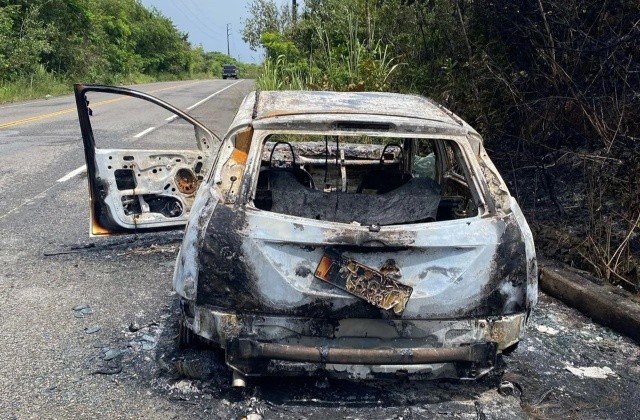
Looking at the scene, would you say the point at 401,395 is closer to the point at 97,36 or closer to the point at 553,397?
the point at 553,397

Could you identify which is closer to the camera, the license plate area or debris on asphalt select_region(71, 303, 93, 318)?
the license plate area

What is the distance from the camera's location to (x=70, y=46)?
33.8 m

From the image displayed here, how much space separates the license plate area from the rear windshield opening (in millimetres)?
397

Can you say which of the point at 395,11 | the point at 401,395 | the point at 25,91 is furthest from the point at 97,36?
the point at 401,395

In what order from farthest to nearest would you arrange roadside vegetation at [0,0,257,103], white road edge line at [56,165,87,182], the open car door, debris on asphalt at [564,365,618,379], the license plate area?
roadside vegetation at [0,0,257,103]
white road edge line at [56,165,87,182]
the open car door
debris on asphalt at [564,365,618,379]
the license plate area

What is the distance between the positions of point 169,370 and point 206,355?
226 mm

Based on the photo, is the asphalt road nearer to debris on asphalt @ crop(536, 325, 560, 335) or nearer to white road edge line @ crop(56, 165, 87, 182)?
debris on asphalt @ crop(536, 325, 560, 335)

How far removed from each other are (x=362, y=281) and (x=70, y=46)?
34485 millimetres

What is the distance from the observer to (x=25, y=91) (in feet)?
87.0

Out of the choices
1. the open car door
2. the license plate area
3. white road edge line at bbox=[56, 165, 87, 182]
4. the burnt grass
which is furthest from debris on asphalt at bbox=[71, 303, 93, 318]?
white road edge line at bbox=[56, 165, 87, 182]

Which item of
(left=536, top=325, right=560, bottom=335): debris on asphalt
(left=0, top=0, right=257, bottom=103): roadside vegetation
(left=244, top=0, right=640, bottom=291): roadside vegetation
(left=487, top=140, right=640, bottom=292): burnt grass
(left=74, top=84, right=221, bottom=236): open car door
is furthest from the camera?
(left=0, top=0, right=257, bottom=103): roadside vegetation

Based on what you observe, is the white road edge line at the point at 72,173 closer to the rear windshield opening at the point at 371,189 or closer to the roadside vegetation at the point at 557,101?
the rear windshield opening at the point at 371,189

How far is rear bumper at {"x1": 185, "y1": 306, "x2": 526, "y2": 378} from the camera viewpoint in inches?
123

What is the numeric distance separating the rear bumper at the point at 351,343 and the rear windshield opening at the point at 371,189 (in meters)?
0.63
